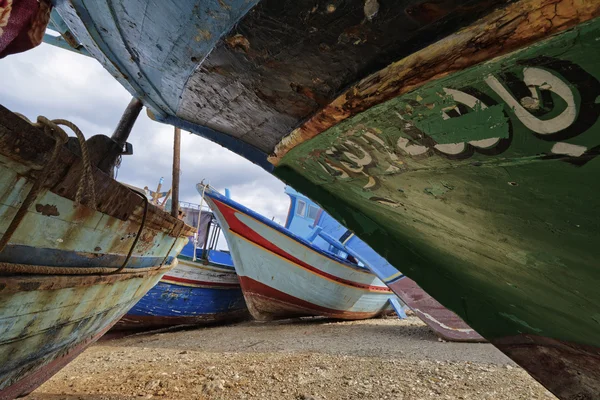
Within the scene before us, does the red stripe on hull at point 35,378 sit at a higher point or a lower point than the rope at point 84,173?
lower

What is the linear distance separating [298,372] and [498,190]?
382cm

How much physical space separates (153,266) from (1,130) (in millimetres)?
2487

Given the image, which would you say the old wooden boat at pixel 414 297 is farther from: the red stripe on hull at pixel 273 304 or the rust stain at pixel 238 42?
the rust stain at pixel 238 42

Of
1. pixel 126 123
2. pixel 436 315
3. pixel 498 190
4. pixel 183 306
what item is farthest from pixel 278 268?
pixel 498 190

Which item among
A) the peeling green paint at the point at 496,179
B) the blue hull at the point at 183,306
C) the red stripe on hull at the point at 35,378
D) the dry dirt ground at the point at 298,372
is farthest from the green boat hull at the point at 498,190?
the blue hull at the point at 183,306

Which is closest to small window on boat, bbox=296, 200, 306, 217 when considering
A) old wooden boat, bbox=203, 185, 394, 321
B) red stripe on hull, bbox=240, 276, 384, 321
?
old wooden boat, bbox=203, 185, 394, 321

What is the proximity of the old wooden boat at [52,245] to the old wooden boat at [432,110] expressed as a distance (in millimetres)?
601

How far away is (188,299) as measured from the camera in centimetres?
894

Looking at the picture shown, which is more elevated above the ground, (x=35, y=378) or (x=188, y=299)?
(x=35, y=378)

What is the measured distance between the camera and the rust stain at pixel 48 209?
1.50m

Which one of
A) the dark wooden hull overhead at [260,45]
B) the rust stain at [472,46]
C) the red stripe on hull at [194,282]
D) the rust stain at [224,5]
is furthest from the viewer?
the red stripe on hull at [194,282]

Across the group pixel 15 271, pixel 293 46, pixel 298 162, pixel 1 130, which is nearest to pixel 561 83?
pixel 293 46

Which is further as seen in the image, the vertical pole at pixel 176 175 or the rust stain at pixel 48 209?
the vertical pole at pixel 176 175

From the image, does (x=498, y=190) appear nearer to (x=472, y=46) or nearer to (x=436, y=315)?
(x=472, y=46)
